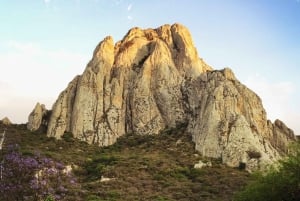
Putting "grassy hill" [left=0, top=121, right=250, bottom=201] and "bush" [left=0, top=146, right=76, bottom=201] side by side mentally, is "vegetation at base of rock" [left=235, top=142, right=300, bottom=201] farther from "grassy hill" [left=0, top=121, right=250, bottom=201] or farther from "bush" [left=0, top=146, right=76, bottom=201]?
"bush" [left=0, top=146, right=76, bottom=201]

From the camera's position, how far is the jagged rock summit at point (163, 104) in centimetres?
7744

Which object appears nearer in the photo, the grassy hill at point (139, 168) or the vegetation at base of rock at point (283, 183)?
the vegetation at base of rock at point (283, 183)

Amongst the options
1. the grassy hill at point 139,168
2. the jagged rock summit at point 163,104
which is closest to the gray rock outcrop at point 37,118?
the grassy hill at point 139,168

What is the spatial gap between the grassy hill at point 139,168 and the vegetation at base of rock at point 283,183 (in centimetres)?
1635

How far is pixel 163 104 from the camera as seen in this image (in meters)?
94.7

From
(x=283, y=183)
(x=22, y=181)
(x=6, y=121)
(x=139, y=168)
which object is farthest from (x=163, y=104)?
(x=22, y=181)

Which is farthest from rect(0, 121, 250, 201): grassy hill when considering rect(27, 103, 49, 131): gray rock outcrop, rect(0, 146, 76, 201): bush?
rect(0, 146, 76, 201): bush

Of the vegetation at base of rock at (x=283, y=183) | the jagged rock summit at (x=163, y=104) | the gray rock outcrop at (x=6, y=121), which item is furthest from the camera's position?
the gray rock outcrop at (x=6, y=121)

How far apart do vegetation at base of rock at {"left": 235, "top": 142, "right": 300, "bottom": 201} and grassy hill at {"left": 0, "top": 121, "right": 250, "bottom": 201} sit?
644 inches

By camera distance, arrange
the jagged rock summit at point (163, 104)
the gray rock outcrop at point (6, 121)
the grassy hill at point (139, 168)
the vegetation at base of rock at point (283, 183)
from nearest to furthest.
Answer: the vegetation at base of rock at point (283, 183), the grassy hill at point (139, 168), the jagged rock summit at point (163, 104), the gray rock outcrop at point (6, 121)

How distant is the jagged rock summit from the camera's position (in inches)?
3049

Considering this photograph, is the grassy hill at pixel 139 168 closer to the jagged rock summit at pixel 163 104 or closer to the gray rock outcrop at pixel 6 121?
the gray rock outcrop at pixel 6 121

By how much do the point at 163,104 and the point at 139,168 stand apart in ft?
95.2

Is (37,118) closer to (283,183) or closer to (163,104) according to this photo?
(163,104)
